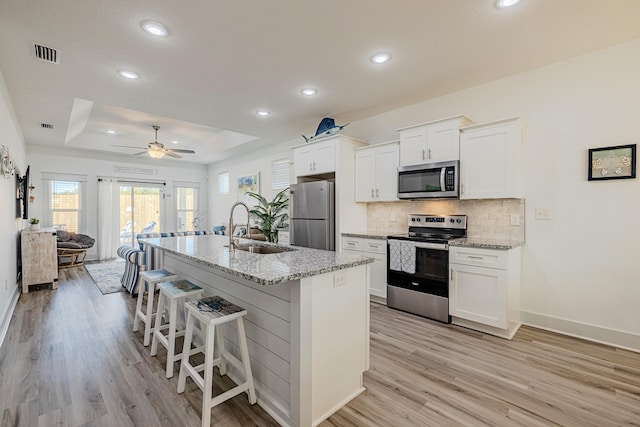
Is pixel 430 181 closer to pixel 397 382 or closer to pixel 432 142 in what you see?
pixel 432 142

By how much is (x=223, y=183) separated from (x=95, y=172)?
9.69 ft

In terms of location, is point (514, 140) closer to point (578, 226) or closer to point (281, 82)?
point (578, 226)

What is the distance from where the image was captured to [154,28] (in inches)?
88.0

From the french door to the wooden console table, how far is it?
3.10 meters

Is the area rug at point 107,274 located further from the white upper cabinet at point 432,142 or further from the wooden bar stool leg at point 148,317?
the white upper cabinet at point 432,142

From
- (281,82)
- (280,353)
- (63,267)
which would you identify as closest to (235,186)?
(63,267)

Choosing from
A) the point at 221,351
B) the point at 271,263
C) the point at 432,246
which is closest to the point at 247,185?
the point at 432,246

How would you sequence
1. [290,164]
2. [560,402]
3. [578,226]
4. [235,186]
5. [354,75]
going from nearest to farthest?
[560,402]
[578,226]
[354,75]
[290,164]
[235,186]

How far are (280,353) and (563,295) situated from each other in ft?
9.27

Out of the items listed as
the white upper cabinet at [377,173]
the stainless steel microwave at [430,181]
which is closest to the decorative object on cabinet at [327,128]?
the white upper cabinet at [377,173]

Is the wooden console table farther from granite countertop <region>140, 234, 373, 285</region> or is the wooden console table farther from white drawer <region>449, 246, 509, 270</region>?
white drawer <region>449, 246, 509, 270</region>

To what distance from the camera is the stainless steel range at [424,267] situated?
122 inches

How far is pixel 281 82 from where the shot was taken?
3.21 m

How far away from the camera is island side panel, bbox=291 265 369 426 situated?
1589mm
